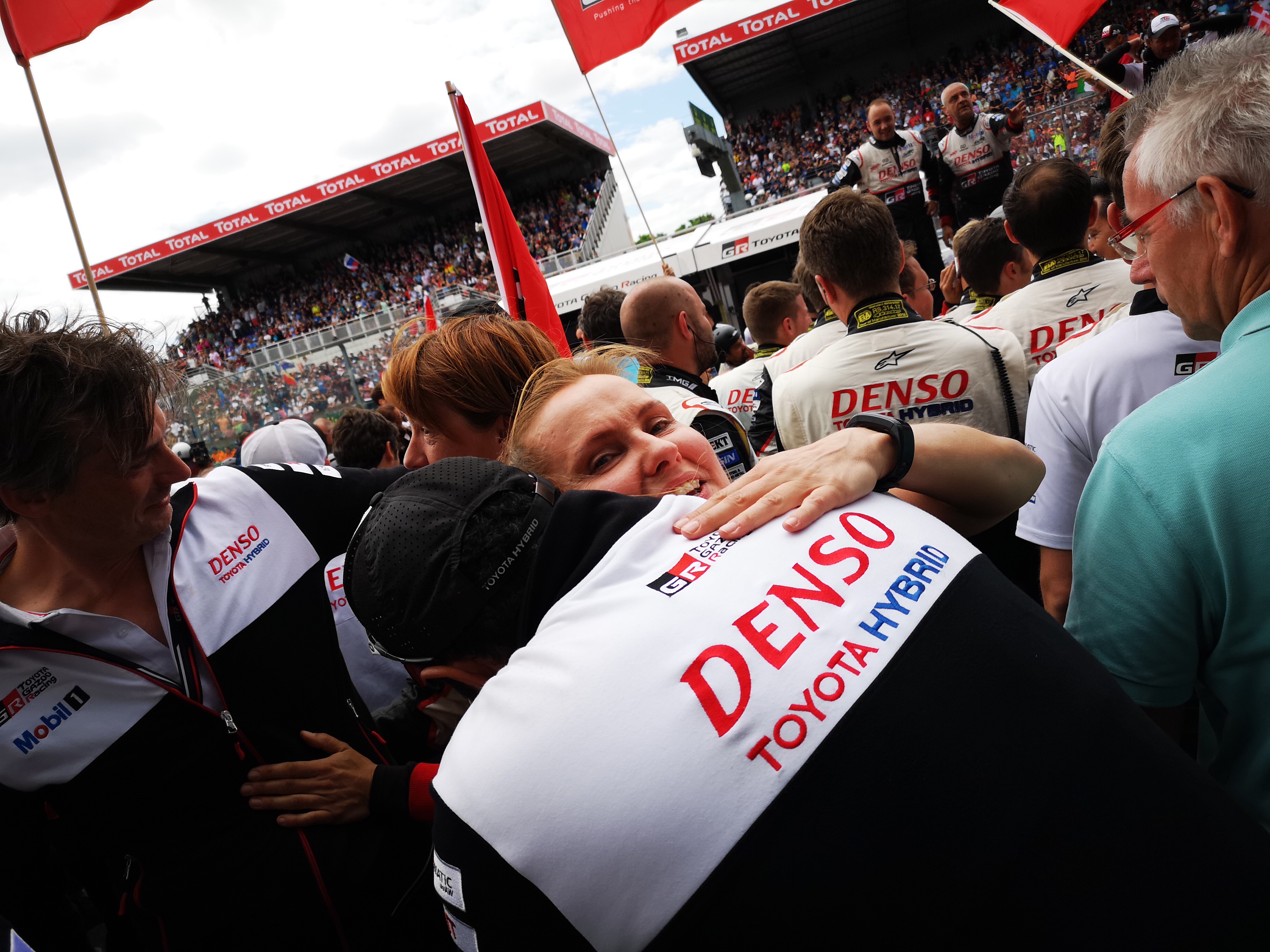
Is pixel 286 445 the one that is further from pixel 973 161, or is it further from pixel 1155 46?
pixel 1155 46

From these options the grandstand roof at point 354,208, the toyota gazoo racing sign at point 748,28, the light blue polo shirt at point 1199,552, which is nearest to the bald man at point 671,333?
the light blue polo shirt at point 1199,552

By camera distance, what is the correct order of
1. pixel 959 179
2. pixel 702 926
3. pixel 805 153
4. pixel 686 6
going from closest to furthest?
pixel 702 926 → pixel 686 6 → pixel 959 179 → pixel 805 153

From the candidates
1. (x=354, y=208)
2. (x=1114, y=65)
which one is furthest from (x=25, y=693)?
(x=354, y=208)

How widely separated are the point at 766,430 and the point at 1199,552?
6.47ft

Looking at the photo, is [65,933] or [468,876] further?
[65,933]

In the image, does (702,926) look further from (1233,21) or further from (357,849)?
(1233,21)

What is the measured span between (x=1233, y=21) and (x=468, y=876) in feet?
25.5

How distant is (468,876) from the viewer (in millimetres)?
736

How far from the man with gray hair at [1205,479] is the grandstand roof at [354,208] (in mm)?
22613

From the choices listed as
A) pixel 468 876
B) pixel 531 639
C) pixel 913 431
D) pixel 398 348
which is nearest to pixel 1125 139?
pixel 913 431

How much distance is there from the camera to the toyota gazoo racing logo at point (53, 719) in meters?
1.47

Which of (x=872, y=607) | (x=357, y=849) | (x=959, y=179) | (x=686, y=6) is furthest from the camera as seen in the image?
(x=959, y=179)

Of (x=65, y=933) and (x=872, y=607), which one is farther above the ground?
(x=872, y=607)

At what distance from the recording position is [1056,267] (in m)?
2.83
